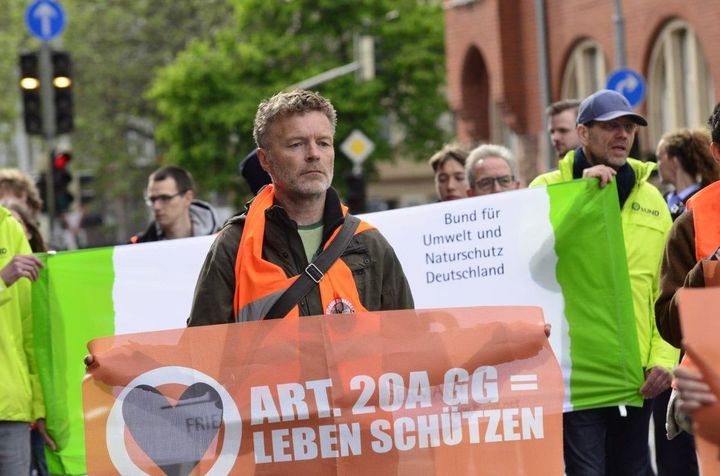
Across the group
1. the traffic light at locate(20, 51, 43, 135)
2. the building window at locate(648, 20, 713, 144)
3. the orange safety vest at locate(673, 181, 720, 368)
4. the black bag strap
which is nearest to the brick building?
the building window at locate(648, 20, 713, 144)

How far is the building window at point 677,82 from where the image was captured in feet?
96.6

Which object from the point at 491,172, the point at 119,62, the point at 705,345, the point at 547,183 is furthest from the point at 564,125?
the point at 119,62

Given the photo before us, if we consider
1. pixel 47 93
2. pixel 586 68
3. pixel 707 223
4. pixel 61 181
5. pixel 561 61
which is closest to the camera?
pixel 707 223

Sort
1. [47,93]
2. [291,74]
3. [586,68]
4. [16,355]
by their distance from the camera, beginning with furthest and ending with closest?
[291,74] < [586,68] < [47,93] < [16,355]

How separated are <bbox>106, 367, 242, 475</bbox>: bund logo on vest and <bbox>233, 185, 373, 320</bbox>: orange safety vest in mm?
280

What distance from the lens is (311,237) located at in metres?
Result: 5.44

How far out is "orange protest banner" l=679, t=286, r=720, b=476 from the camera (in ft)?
14.1

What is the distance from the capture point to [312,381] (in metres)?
5.49

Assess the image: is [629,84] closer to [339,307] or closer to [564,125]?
[564,125]

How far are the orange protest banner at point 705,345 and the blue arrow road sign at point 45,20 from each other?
17190mm

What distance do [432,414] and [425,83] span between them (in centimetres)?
4792

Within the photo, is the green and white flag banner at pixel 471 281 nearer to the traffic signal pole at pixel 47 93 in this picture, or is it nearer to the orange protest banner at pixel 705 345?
the orange protest banner at pixel 705 345

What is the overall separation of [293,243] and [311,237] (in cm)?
7

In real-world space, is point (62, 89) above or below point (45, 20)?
below
